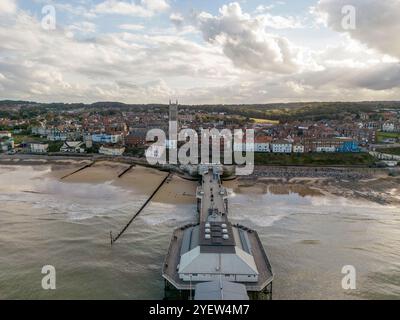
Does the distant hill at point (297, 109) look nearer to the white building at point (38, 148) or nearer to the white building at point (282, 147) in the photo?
the white building at point (282, 147)

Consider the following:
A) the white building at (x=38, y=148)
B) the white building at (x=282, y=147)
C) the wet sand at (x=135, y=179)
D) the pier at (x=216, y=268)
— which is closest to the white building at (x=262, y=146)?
the white building at (x=282, y=147)

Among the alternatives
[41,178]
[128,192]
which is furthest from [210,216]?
[41,178]

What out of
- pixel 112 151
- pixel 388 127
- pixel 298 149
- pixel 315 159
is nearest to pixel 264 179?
pixel 315 159

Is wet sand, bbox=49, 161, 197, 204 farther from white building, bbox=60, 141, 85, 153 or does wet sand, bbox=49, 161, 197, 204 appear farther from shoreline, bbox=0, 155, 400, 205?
white building, bbox=60, 141, 85, 153

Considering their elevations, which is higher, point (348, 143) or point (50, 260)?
point (348, 143)

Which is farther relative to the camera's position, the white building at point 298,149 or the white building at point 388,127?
the white building at point 388,127

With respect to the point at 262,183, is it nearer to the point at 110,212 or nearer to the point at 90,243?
the point at 110,212

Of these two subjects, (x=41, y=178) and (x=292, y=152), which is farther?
(x=292, y=152)

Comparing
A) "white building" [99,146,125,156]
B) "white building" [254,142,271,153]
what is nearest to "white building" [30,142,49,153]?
"white building" [99,146,125,156]

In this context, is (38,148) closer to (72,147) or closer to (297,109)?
(72,147)
